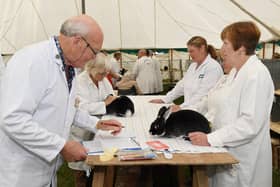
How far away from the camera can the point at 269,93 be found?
1.65 m

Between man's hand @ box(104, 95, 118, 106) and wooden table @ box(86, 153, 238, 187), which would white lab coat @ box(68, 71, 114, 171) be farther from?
wooden table @ box(86, 153, 238, 187)

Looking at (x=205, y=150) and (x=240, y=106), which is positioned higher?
(x=240, y=106)

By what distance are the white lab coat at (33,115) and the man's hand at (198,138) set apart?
54 centimetres

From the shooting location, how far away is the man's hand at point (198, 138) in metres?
1.63

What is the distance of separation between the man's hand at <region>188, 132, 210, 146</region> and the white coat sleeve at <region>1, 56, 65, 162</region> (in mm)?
592

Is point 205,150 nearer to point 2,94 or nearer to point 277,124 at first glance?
point 2,94

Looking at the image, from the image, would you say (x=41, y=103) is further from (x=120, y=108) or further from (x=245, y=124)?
(x=120, y=108)

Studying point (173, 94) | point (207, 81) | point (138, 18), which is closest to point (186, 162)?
point (207, 81)

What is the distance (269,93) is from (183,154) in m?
0.48

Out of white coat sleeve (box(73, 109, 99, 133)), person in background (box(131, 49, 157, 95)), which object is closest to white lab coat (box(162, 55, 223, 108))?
white coat sleeve (box(73, 109, 99, 133))

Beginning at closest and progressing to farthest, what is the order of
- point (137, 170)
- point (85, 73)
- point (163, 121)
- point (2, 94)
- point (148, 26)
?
point (2, 94) → point (163, 121) → point (85, 73) → point (137, 170) → point (148, 26)

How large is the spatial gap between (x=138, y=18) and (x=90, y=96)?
3.42m

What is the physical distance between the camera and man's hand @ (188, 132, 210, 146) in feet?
5.36

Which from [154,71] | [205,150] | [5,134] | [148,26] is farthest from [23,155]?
[154,71]
